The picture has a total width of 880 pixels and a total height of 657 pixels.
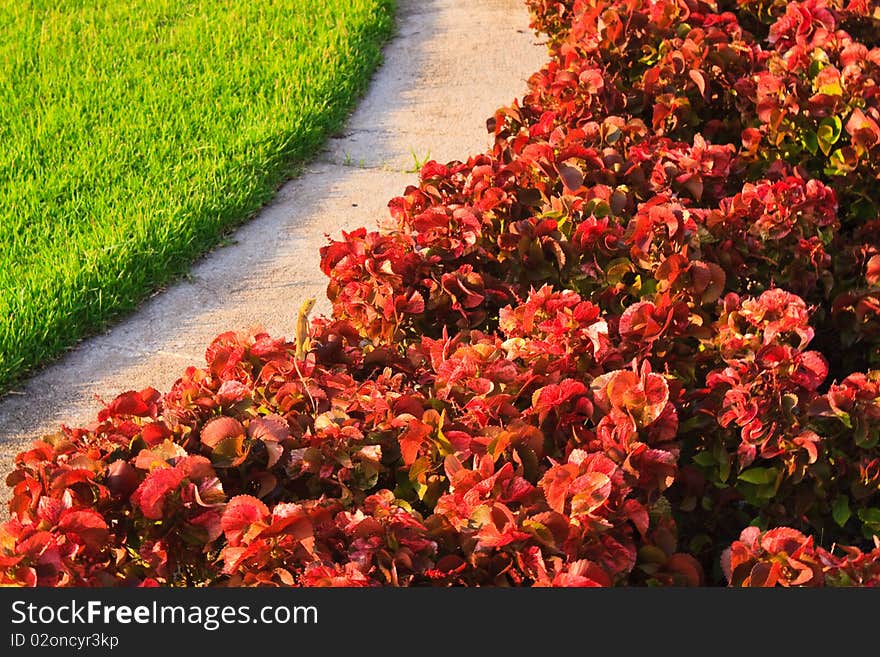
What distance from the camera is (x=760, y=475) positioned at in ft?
7.30

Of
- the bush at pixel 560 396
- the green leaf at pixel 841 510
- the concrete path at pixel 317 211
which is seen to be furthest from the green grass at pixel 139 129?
the green leaf at pixel 841 510

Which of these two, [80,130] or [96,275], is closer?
[96,275]

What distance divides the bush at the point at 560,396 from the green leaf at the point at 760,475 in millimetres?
15

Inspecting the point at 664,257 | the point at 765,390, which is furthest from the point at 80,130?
the point at 765,390

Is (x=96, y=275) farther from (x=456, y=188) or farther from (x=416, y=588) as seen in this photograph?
(x=416, y=588)

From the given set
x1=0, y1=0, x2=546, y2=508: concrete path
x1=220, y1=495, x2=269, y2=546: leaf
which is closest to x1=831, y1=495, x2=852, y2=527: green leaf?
x1=220, y1=495, x2=269, y2=546: leaf

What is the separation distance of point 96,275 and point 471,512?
2.53 metres

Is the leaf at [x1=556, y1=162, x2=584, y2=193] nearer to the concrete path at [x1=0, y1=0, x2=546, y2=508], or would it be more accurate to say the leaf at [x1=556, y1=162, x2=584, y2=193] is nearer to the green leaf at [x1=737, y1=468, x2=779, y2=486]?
the green leaf at [x1=737, y1=468, x2=779, y2=486]

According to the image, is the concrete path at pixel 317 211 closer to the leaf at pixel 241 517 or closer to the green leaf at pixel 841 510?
the leaf at pixel 241 517

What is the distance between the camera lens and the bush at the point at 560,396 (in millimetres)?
1771

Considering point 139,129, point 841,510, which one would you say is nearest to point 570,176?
point 841,510

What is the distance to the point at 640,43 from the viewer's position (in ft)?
12.1

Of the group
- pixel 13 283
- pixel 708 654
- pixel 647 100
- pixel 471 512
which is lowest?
pixel 13 283

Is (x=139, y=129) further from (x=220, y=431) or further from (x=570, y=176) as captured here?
(x=220, y=431)
